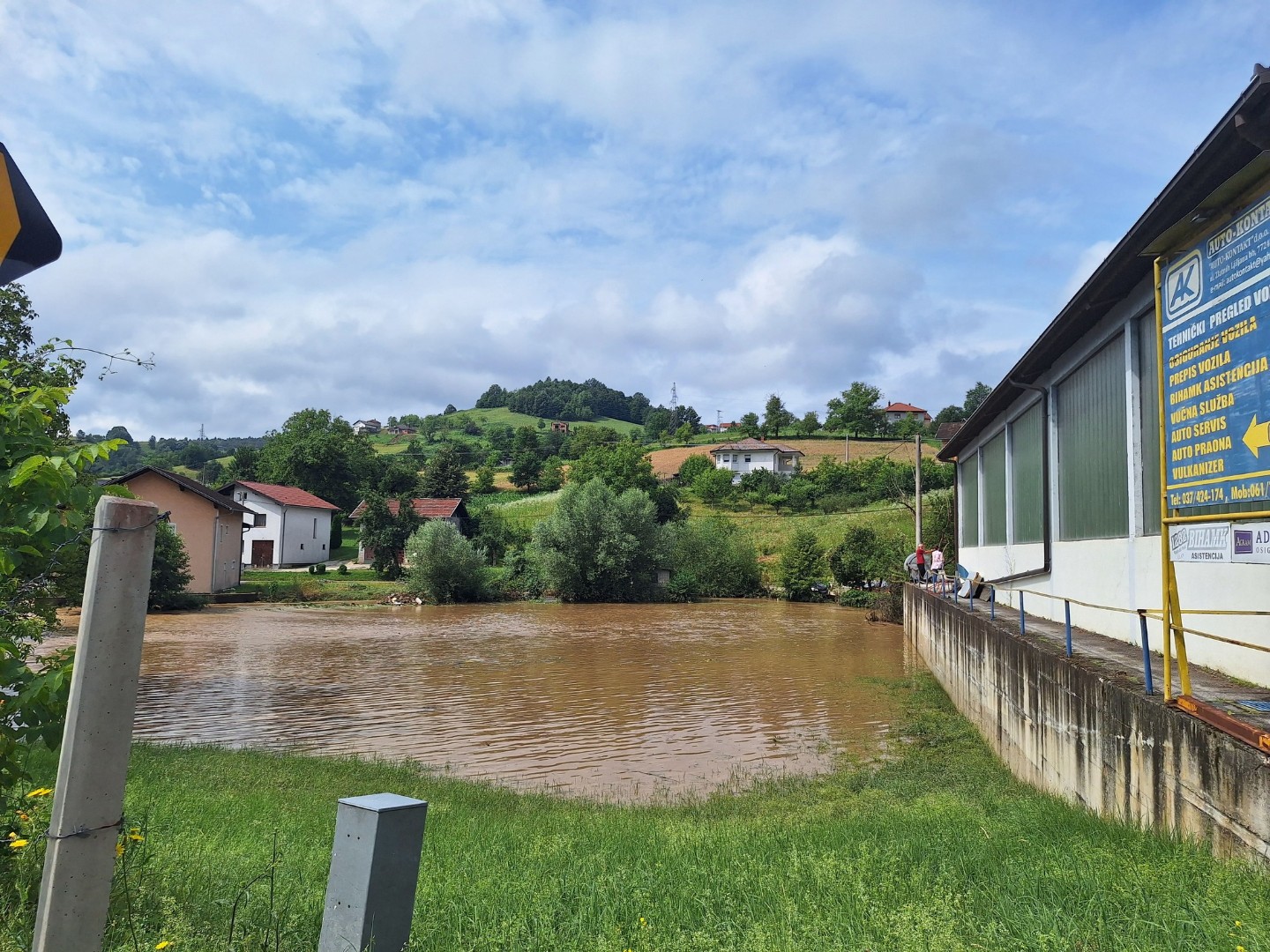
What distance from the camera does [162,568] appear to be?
4344 centimetres

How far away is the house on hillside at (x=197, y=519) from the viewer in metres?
49.0

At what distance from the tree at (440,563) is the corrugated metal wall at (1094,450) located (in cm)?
4032

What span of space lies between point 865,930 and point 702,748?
1031cm

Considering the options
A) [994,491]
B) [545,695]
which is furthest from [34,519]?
[994,491]

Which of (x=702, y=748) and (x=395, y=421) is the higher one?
(x=395, y=421)

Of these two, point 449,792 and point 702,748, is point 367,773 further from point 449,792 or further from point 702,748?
point 702,748

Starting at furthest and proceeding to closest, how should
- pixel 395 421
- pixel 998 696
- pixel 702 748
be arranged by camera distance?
Result: 1. pixel 395 421
2. pixel 702 748
3. pixel 998 696

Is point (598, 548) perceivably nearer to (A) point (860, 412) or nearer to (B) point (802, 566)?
(B) point (802, 566)

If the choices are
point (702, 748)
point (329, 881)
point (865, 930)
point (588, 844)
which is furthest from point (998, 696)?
point (329, 881)

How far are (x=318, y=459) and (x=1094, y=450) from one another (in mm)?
84503

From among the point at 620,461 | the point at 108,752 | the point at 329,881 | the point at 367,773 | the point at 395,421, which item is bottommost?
the point at 367,773

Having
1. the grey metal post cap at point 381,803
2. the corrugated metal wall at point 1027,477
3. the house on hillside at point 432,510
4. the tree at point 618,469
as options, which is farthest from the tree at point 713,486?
the grey metal post cap at point 381,803

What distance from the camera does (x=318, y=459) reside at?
8888 cm

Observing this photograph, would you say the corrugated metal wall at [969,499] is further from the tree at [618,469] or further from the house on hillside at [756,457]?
the house on hillside at [756,457]
